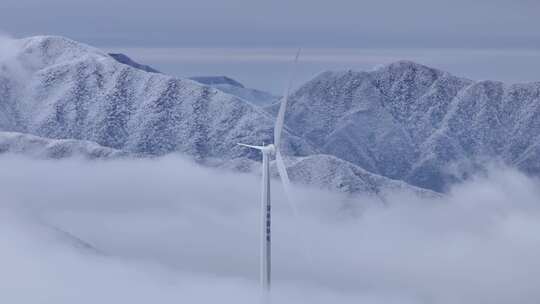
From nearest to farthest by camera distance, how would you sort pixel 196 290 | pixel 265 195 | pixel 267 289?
pixel 265 195 → pixel 267 289 → pixel 196 290

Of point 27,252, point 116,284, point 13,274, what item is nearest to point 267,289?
point 13,274

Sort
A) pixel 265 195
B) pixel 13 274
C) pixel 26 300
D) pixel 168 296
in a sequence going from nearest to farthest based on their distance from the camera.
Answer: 1. pixel 265 195
2. pixel 26 300
3. pixel 13 274
4. pixel 168 296

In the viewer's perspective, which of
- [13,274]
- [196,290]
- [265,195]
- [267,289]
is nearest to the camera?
[265,195]

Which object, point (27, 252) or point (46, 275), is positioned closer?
point (46, 275)

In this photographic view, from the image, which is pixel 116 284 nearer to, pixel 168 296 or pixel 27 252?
pixel 168 296

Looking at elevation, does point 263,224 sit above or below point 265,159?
below

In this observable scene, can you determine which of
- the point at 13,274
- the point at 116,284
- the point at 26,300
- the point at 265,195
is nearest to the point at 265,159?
the point at 265,195

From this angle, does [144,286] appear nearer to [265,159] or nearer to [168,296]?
[168,296]

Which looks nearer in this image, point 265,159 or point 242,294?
point 265,159

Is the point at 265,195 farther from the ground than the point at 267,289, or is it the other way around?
the point at 265,195
